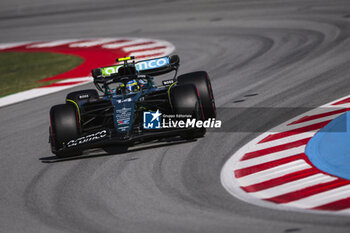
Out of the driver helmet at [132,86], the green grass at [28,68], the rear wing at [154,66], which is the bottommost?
the green grass at [28,68]

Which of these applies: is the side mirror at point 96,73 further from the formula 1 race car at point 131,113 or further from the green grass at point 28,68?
the green grass at point 28,68

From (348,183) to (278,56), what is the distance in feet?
31.9

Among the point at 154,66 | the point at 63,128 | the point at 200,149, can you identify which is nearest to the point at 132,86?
the point at 154,66

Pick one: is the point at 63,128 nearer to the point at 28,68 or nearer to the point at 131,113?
the point at 131,113

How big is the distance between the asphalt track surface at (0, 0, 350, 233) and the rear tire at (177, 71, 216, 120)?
443mm

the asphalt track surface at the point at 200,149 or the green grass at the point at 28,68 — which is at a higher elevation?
the green grass at the point at 28,68

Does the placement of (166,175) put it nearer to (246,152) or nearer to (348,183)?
(246,152)

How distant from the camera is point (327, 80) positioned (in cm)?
1280

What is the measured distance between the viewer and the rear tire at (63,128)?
9469 mm

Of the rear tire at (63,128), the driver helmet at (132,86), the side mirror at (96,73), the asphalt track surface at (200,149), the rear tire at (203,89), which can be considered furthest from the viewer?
the side mirror at (96,73)

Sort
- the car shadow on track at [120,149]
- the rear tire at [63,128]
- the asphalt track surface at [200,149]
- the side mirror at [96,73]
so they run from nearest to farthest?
the asphalt track surface at [200,149] < the rear tire at [63,128] < the car shadow on track at [120,149] < the side mirror at [96,73]

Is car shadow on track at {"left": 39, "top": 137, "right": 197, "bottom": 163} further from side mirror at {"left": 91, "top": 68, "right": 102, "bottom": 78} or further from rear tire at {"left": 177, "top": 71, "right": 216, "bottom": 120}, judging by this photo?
side mirror at {"left": 91, "top": 68, "right": 102, "bottom": 78}

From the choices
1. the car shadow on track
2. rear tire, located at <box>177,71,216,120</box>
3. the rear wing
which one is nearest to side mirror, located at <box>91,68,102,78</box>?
the rear wing

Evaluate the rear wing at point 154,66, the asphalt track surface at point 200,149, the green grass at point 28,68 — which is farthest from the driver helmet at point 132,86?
the green grass at point 28,68
